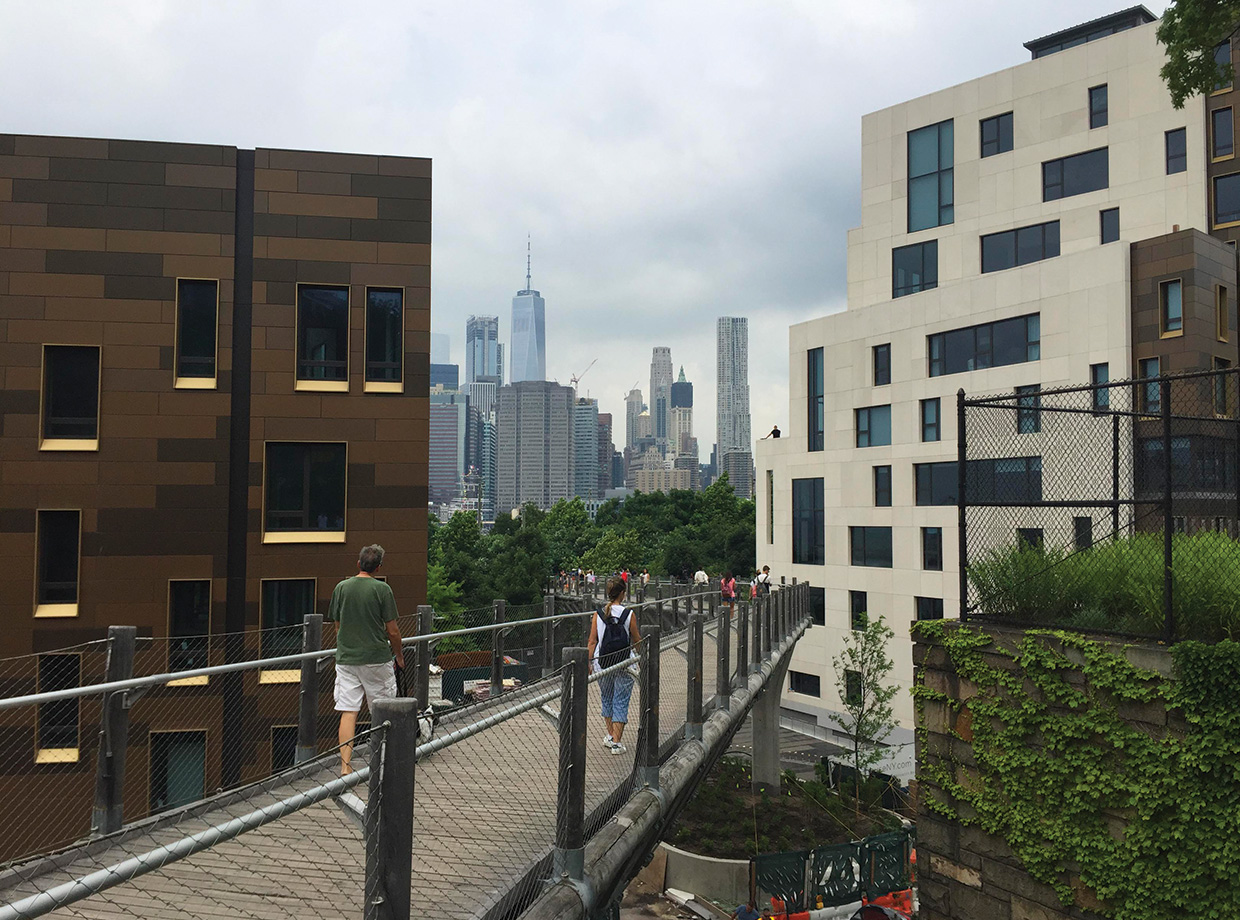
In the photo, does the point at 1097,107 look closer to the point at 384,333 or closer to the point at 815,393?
the point at 815,393

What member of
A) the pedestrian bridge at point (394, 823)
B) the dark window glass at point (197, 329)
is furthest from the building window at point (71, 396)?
the pedestrian bridge at point (394, 823)

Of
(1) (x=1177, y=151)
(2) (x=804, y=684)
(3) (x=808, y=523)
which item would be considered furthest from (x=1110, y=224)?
(2) (x=804, y=684)

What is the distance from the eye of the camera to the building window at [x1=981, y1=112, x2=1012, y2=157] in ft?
120

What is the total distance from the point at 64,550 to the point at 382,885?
58.0 feet

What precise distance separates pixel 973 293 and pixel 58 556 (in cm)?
3197

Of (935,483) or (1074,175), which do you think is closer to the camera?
(1074,175)

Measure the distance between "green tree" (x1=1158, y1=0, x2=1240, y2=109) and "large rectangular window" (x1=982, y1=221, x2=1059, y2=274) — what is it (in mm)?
23540

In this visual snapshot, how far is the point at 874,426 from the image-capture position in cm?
3894

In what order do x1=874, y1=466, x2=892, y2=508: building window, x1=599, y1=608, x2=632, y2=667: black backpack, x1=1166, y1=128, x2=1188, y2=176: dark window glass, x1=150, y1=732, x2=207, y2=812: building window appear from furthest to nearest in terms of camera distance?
x1=874, y1=466, x2=892, y2=508: building window → x1=1166, y1=128, x2=1188, y2=176: dark window glass → x1=150, y1=732, x2=207, y2=812: building window → x1=599, y1=608, x2=632, y2=667: black backpack

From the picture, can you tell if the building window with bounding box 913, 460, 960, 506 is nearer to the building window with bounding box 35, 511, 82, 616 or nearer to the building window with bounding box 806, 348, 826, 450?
the building window with bounding box 806, 348, 826, 450

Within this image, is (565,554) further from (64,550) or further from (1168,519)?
(1168,519)

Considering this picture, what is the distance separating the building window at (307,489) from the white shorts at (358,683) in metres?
12.0

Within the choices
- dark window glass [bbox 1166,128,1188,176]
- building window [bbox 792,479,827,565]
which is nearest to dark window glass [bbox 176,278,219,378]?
building window [bbox 792,479,827,565]

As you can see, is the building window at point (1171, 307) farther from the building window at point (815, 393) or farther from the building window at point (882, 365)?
the building window at point (815, 393)
